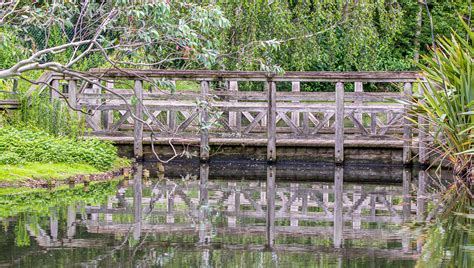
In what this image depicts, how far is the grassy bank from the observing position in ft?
55.0

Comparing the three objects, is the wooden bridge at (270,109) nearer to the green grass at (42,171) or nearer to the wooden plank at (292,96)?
the wooden plank at (292,96)

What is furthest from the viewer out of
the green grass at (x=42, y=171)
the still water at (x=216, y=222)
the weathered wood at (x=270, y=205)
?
the green grass at (x=42, y=171)

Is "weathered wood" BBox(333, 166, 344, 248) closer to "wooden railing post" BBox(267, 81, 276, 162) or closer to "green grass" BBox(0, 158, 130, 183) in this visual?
"wooden railing post" BBox(267, 81, 276, 162)

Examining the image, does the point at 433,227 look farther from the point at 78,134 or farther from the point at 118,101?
the point at 118,101

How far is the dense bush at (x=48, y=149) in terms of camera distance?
1767 cm

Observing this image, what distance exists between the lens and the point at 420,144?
836 inches

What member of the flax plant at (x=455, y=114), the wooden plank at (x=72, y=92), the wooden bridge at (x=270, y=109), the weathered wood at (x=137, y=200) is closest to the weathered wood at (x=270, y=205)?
the wooden bridge at (x=270, y=109)

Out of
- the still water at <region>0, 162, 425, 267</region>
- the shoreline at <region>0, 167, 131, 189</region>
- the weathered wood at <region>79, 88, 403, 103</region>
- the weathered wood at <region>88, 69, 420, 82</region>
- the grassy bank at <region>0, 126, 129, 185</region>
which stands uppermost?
the weathered wood at <region>88, 69, 420, 82</region>

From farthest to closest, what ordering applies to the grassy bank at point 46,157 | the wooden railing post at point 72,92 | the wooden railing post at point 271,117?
the wooden railing post at point 72,92 → the wooden railing post at point 271,117 → the grassy bank at point 46,157

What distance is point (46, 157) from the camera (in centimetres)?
1791

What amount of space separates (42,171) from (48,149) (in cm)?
115

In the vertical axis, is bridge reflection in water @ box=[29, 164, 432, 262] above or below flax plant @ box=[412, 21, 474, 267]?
below

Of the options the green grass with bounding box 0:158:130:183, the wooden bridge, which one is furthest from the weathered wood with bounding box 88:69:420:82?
the green grass with bounding box 0:158:130:183

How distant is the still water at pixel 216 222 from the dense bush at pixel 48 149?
0.72m
